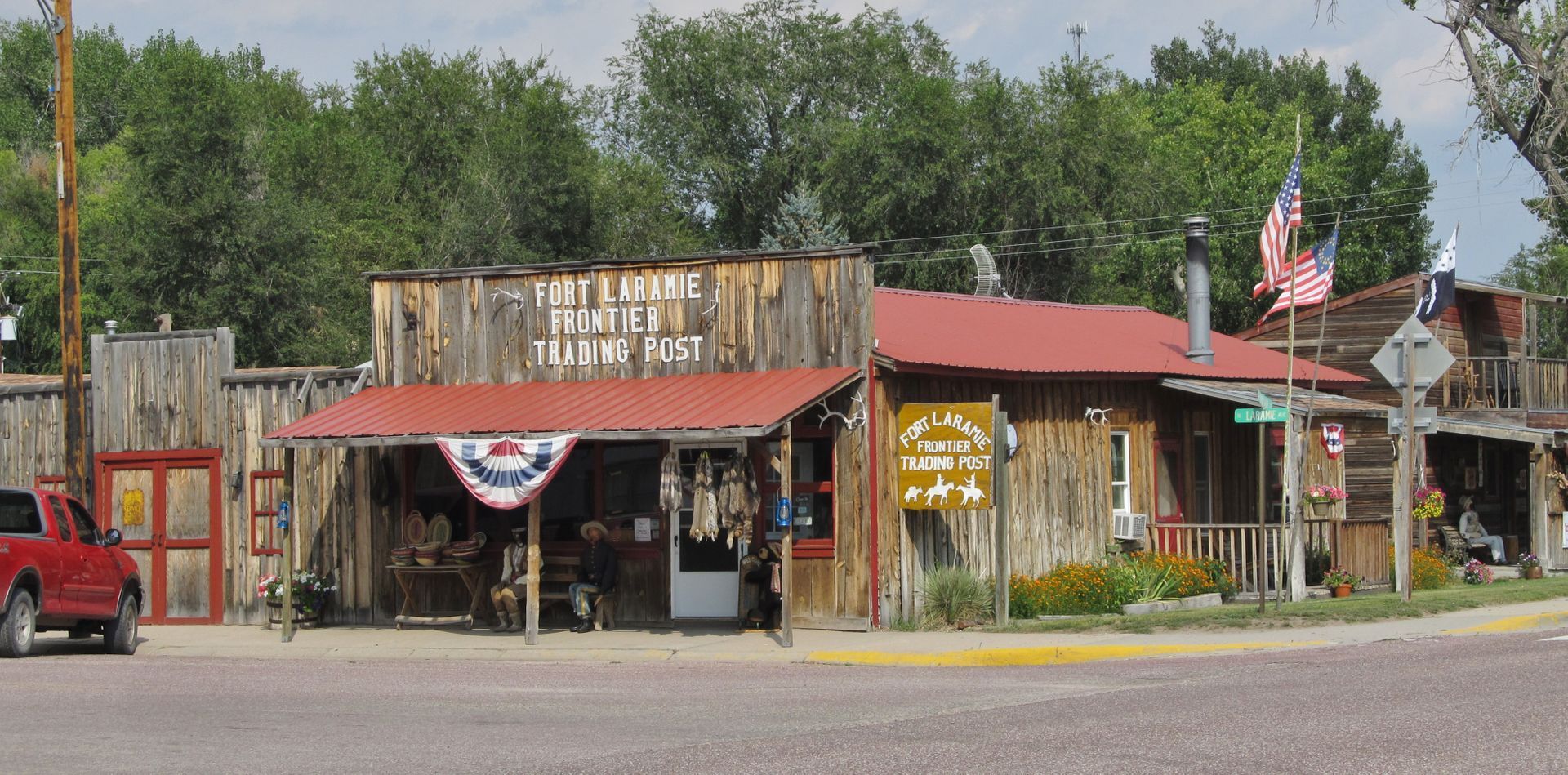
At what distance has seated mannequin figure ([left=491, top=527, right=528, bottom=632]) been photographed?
64.1ft

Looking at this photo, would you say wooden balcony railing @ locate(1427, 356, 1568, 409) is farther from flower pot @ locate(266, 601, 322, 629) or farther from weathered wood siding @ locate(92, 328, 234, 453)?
weathered wood siding @ locate(92, 328, 234, 453)

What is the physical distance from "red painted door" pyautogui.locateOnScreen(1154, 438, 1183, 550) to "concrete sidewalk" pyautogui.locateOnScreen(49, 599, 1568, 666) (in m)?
4.88

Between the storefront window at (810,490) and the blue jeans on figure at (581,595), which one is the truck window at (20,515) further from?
the storefront window at (810,490)

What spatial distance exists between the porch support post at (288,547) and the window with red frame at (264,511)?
190 centimetres

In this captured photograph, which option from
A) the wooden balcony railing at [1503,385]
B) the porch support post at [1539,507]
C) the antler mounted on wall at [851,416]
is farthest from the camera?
the wooden balcony railing at [1503,385]

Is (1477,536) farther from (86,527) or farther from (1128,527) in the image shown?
(86,527)

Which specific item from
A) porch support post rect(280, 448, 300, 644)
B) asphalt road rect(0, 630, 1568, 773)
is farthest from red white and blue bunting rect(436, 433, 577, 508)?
asphalt road rect(0, 630, 1568, 773)

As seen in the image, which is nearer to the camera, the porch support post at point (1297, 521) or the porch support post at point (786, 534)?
the porch support post at point (786, 534)

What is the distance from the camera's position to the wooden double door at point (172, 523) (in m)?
22.1

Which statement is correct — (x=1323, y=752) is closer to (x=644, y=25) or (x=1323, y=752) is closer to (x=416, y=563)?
(x=416, y=563)

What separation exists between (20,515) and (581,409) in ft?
20.1

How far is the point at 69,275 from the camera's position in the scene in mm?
20406

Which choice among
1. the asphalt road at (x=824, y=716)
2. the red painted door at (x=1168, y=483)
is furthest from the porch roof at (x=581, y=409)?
the red painted door at (x=1168, y=483)

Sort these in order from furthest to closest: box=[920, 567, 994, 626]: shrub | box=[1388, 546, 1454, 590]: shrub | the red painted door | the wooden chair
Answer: the wooden chair < box=[1388, 546, 1454, 590]: shrub < the red painted door < box=[920, 567, 994, 626]: shrub
